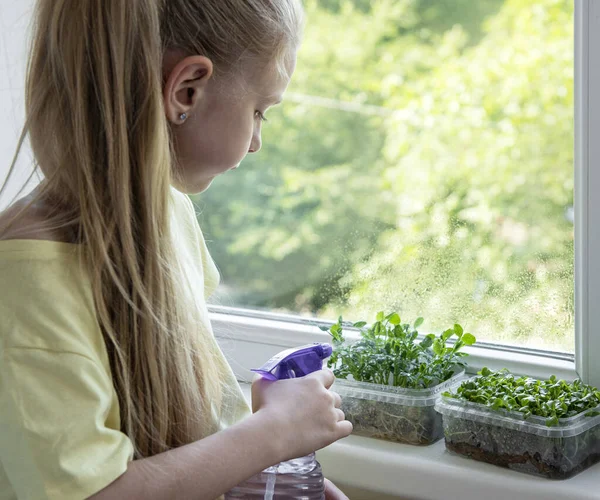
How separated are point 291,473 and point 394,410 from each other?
0.18 metres

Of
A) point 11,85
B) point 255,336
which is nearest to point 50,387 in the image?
point 255,336

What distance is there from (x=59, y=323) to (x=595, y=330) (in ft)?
2.34

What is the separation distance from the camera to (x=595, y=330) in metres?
1.07

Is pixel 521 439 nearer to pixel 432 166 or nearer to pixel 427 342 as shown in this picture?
pixel 427 342

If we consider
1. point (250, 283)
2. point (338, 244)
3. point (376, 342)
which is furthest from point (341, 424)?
point (250, 283)

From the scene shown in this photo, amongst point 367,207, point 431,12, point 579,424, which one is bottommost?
point 579,424

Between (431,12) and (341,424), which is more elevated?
(431,12)

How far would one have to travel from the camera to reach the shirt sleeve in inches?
27.3

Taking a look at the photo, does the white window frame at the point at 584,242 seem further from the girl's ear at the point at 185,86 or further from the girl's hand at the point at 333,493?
the girl's ear at the point at 185,86

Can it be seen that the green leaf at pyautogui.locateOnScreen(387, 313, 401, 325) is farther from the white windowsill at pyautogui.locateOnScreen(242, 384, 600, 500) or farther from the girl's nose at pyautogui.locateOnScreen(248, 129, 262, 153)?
the girl's nose at pyautogui.locateOnScreen(248, 129, 262, 153)

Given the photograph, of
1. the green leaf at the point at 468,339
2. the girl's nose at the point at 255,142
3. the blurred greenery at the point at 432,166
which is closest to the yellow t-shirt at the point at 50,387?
the girl's nose at the point at 255,142

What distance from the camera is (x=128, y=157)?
80 cm

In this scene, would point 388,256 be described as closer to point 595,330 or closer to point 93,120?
point 595,330

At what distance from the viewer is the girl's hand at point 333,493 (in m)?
0.99
